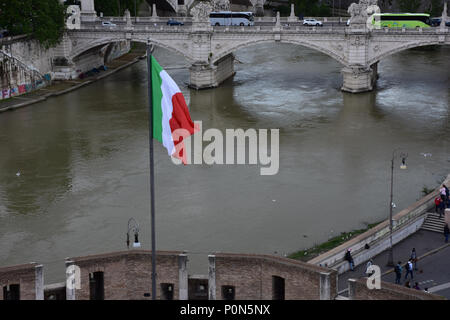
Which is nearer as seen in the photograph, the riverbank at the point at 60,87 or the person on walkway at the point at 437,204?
the person on walkway at the point at 437,204

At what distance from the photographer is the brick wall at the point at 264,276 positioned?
2242cm

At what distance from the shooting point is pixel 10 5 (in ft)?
207

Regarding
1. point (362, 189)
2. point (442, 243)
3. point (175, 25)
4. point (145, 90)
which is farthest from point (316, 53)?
point (442, 243)

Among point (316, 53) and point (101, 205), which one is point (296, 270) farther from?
point (316, 53)

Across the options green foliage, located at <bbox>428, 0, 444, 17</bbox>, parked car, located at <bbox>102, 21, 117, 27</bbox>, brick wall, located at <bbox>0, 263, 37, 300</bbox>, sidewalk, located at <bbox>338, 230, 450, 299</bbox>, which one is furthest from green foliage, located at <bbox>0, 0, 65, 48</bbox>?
green foliage, located at <bbox>428, 0, 444, 17</bbox>

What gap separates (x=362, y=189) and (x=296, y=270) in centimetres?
1858

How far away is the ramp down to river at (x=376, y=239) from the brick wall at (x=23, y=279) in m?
10.8

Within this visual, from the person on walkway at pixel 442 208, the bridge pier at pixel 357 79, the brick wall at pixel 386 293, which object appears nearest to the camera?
the brick wall at pixel 386 293

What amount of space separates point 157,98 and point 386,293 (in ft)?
26.9

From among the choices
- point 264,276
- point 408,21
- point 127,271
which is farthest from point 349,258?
point 408,21

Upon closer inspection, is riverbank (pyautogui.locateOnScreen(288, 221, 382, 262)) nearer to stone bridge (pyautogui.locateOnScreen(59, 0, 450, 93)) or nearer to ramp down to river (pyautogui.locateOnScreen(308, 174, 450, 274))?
ramp down to river (pyautogui.locateOnScreen(308, 174, 450, 274))

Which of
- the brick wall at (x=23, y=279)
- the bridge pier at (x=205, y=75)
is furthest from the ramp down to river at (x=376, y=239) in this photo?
the bridge pier at (x=205, y=75)

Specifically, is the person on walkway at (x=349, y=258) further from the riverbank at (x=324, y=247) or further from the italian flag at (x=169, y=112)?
the italian flag at (x=169, y=112)
